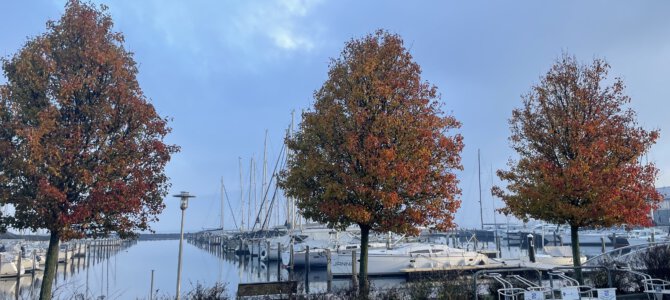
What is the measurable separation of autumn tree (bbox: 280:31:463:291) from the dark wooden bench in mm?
2830

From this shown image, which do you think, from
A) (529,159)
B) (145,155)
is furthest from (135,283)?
(529,159)

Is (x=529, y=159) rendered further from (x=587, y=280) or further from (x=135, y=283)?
(x=135, y=283)

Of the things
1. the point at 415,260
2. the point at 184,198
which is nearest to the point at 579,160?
the point at 184,198

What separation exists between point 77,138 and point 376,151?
7827 mm

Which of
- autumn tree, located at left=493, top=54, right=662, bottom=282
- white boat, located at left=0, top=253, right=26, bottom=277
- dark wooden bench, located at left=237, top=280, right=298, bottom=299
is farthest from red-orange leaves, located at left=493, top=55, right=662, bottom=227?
white boat, located at left=0, top=253, right=26, bottom=277

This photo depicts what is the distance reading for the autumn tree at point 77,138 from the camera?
12.4 m

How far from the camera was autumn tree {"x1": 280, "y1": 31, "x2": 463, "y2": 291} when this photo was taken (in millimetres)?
14648

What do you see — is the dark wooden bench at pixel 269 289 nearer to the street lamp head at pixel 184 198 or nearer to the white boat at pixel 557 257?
the street lamp head at pixel 184 198

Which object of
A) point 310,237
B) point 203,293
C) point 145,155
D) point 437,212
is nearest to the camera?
point 203,293

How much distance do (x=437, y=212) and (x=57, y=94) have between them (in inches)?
428

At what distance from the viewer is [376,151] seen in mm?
14688

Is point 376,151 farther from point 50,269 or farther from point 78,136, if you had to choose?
point 50,269

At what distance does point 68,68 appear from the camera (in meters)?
13.5

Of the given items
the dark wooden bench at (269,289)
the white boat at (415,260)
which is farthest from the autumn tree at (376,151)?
the white boat at (415,260)
